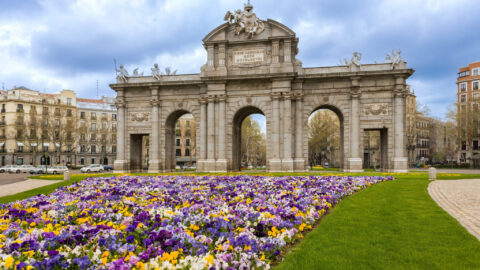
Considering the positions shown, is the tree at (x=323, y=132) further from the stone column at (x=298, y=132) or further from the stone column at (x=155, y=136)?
the stone column at (x=155, y=136)

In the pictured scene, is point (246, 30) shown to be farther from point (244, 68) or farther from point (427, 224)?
point (427, 224)

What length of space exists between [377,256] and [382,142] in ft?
113

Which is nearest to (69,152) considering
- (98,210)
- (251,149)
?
(251,149)

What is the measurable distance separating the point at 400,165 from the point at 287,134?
1231 centimetres

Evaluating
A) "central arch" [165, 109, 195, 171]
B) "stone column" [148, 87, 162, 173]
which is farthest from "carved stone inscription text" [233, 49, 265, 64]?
"stone column" [148, 87, 162, 173]

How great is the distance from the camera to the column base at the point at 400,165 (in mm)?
35250

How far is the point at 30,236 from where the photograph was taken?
7660 millimetres

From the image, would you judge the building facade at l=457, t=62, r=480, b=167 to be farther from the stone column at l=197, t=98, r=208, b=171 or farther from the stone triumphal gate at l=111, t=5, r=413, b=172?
the stone column at l=197, t=98, r=208, b=171

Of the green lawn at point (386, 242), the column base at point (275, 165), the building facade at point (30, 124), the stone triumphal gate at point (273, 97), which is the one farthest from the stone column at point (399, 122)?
the building facade at point (30, 124)

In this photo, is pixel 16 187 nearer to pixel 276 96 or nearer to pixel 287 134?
pixel 287 134

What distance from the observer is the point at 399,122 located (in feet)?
118

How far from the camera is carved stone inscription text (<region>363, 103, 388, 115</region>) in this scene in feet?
120

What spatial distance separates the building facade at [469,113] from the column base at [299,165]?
44790 millimetres

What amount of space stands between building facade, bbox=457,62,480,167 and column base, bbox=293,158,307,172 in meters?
44.8
